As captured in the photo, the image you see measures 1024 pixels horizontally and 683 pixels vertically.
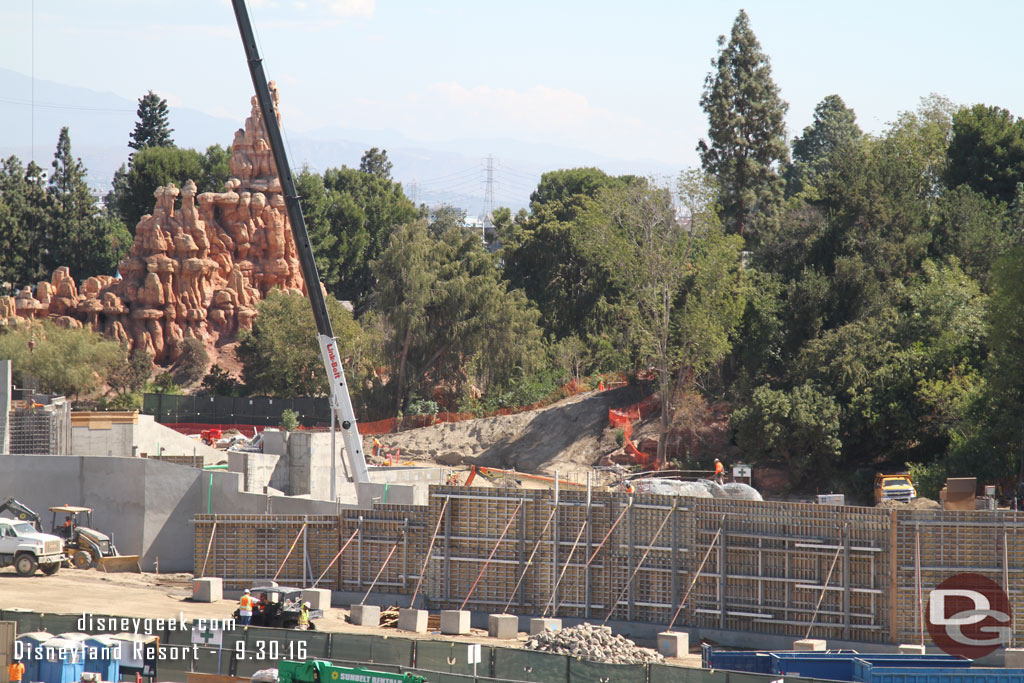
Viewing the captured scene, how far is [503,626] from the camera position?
28.8m

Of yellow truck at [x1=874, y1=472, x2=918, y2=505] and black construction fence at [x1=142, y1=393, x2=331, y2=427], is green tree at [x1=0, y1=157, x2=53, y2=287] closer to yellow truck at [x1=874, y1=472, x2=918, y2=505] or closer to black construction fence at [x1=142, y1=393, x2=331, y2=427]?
black construction fence at [x1=142, y1=393, x2=331, y2=427]

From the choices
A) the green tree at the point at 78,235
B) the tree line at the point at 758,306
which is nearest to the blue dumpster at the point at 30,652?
the tree line at the point at 758,306

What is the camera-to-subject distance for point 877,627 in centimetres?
2773

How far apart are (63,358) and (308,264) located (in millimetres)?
45154

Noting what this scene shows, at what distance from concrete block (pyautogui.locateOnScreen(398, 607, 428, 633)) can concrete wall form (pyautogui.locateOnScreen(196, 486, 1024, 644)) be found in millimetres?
2547

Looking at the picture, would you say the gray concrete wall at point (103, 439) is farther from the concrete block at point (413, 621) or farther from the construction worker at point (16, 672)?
the construction worker at point (16, 672)

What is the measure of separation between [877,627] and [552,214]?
59.0 meters

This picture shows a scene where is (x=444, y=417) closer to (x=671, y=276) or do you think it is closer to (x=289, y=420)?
(x=289, y=420)

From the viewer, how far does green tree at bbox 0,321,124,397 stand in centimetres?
7662

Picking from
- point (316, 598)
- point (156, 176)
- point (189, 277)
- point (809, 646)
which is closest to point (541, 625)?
point (809, 646)

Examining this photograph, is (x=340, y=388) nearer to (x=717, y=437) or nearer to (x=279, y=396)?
(x=717, y=437)

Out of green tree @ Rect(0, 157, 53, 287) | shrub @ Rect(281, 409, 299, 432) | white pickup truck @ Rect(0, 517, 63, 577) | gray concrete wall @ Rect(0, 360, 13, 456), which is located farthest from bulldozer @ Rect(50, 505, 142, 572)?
green tree @ Rect(0, 157, 53, 287)

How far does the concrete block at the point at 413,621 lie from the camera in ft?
95.0

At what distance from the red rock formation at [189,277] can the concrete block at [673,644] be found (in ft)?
207
